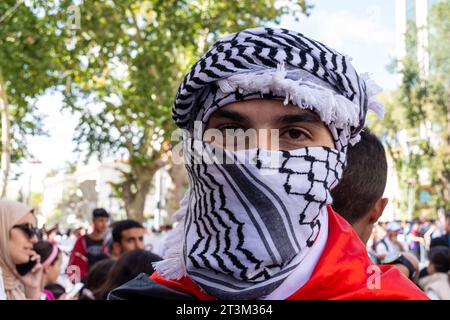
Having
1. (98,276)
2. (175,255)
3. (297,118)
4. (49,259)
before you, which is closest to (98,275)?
(98,276)

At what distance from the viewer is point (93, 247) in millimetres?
8891

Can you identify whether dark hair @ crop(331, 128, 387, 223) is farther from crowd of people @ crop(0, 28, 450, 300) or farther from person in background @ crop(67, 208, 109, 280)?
person in background @ crop(67, 208, 109, 280)

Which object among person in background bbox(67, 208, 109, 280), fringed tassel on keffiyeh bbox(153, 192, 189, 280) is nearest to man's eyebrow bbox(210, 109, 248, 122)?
fringed tassel on keffiyeh bbox(153, 192, 189, 280)

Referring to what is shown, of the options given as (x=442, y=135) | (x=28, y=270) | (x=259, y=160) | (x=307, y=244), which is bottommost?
(x=28, y=270)

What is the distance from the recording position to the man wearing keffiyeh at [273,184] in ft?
5.36

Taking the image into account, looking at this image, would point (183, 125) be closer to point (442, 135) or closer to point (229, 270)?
point (229, 270)

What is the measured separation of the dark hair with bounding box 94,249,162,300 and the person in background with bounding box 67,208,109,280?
3.61m

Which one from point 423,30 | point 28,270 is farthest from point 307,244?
point 423,30

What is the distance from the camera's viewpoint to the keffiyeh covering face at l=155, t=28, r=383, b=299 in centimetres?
165

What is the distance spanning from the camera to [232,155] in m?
1.67

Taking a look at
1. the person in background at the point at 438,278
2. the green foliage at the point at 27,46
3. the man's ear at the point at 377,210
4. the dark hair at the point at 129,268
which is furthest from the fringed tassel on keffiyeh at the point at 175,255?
the green foliage at the point at 27,46

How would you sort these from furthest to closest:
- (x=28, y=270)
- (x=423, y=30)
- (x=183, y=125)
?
1. (x=423, y=30)
2. (x=28, y=270)
3. (x=183, y=125)

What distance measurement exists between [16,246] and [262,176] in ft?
10.1
